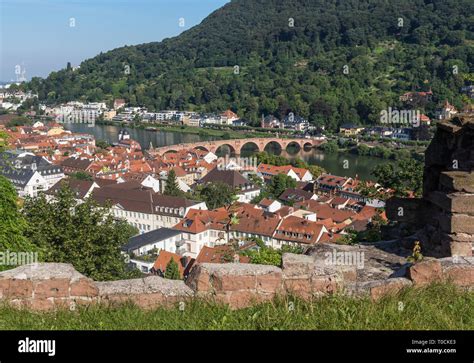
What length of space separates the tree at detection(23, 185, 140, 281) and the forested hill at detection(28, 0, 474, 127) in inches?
2618

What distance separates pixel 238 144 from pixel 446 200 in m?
59.3

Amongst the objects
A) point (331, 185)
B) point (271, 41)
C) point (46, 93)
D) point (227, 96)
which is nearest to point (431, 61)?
point (227, 96)

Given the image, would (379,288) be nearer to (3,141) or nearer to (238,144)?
(3,141)

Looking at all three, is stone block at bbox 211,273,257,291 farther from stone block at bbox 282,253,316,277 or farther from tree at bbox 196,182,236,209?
tree at bbox 196,182,236,209

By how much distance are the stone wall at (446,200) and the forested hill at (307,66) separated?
68523mm

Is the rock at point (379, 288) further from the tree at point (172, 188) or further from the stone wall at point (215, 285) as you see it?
the tree at point (172, 188)

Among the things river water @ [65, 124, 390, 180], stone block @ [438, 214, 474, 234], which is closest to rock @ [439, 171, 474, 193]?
stone block @ [438, 214, 474, 234]

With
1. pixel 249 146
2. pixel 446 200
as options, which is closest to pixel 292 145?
pixel 249 146

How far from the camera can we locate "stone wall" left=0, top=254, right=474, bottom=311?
4047 mm

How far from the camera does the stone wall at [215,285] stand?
4.05 meters

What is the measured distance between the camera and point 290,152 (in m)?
65.9

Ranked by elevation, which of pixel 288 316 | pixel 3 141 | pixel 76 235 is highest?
pixel 3 141
